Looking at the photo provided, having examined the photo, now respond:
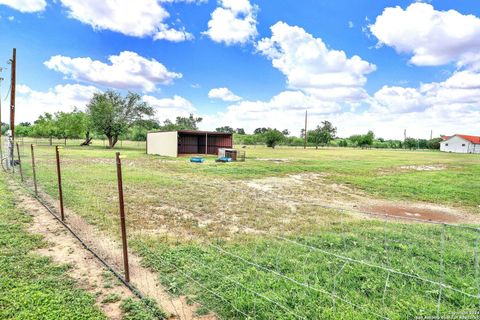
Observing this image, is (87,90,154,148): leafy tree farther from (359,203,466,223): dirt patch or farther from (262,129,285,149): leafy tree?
(359,203,466,223): dirt patch

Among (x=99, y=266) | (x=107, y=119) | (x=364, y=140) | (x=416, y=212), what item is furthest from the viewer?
(x=364, y=140)

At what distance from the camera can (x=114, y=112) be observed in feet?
124

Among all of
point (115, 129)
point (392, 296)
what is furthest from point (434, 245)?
point (115, 129)

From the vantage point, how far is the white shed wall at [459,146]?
194 feet

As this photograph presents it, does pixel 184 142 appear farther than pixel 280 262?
Yes

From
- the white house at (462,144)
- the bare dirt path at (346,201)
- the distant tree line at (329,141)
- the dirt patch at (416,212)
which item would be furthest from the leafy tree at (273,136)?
the dirt patch at (416,212)

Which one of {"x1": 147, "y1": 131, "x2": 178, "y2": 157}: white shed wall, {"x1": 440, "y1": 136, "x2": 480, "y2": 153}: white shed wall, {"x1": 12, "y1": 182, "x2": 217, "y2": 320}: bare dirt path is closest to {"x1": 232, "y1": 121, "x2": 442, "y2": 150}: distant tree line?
{"x1": 440, "y1": 136, "x2": 480, "y2": 153}: white shed wall

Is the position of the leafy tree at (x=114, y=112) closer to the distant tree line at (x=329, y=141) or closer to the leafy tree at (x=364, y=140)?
the distant tree line at (x=329, y=141)

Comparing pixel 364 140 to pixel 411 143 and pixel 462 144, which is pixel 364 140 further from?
pixel 462 144

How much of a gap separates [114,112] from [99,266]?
126 ft

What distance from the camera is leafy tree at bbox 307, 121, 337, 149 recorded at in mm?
61281

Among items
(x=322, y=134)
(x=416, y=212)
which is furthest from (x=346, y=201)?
(x=322, y=134)

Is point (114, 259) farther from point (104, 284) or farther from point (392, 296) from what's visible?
point (392, 296)

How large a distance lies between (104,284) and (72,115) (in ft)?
151
